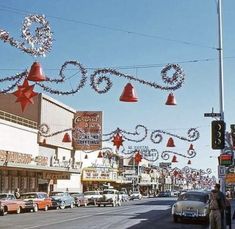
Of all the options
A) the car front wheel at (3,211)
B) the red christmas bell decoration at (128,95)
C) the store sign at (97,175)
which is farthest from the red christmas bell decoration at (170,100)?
the store sign at (97,175)

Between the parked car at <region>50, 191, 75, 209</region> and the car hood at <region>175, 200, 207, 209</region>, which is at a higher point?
the car hood at <region>175, 200, 207, 209</region>

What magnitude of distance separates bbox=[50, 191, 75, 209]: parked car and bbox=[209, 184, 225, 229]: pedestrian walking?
1224 inches

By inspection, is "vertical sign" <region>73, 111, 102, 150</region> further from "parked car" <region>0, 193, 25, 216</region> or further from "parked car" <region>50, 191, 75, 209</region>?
"parked car" <region>0, 193, 25, 216</region>

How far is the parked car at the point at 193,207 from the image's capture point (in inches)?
1040

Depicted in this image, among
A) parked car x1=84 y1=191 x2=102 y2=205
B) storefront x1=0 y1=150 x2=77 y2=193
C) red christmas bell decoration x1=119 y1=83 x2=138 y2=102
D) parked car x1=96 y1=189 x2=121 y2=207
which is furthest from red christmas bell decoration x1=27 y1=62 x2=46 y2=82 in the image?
parked car x1=84 y1=191 x2=102 y2=205

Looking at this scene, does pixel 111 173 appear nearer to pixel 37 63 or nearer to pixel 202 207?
pixel 202 207

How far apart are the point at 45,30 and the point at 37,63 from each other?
133cm

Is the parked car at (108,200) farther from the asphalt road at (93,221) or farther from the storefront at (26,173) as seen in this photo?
the asphalt road at (93,221)

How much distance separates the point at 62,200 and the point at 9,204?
483 inches

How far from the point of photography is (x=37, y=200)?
4328 centimetres

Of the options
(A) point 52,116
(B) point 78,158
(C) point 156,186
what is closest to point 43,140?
(A) point 52,116

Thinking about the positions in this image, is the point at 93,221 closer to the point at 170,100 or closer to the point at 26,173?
the point at 170,100

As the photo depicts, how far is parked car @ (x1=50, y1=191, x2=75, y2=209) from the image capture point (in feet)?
160

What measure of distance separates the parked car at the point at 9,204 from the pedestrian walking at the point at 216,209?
67.4 feet
